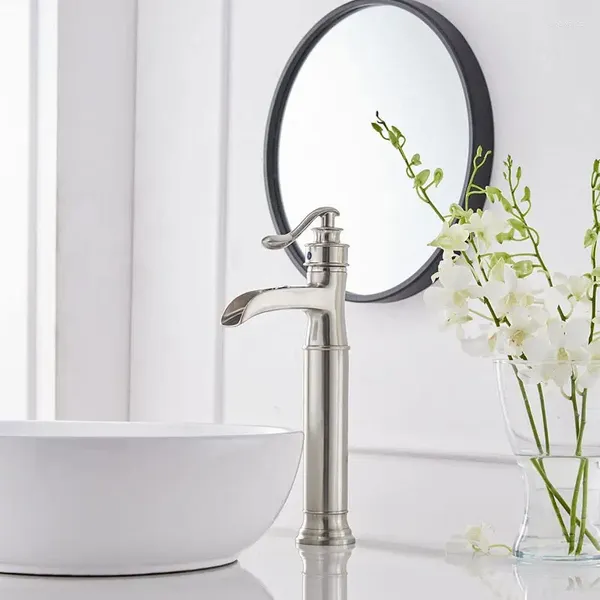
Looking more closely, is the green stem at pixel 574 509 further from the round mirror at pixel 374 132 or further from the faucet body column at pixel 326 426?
the round mirror at pixel 374 132

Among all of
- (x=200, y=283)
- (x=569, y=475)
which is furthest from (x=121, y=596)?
(x=200, y=283)

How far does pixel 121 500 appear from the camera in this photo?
2.87 ft

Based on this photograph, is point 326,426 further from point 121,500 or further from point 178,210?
point 178,210

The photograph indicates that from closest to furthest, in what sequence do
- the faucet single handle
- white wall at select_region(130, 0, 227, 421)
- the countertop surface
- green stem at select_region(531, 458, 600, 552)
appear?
the countertop surface
green stem at select_region(531, 458, 600, 552)
the faucet single handle
white wall at select_region(130, 0, 227, 421)

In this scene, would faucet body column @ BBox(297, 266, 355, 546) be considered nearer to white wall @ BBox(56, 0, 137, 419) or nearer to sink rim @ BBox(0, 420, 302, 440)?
sink rim @ BBox(0, 420, 302, 440)

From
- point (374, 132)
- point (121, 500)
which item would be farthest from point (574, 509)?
point (374, 132)

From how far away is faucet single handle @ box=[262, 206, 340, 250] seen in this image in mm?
1124

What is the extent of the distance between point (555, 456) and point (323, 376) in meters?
0.27

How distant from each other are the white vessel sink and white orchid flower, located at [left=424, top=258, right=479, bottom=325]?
0.21 metres

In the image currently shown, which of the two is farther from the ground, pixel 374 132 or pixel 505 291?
pixel 374 132

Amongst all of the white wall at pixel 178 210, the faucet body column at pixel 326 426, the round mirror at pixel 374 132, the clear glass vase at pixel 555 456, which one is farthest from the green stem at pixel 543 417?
the white wall at pixel 178 210

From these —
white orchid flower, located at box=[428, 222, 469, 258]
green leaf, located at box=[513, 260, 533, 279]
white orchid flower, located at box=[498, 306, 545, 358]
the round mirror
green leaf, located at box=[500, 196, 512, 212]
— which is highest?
the round mirror

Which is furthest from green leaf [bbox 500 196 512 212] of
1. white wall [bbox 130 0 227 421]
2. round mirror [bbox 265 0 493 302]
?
white wall [bbox 130 0 227 421]

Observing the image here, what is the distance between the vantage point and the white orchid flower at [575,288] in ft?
3.17
